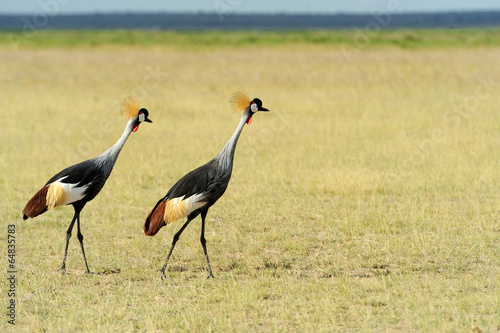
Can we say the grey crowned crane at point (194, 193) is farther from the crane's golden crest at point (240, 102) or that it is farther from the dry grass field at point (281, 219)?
the dry grass field at point (281, 219)

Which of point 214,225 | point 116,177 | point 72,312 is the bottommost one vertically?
point 72,312

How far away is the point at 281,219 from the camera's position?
8.34 metres

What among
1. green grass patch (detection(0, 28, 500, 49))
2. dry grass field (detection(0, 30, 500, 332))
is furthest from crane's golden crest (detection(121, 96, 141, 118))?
green grass patch (detection(0, 28, 500, 49))

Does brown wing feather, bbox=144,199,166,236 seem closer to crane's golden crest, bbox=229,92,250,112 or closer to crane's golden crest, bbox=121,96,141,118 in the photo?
crane's golden crest, bbox=121,96,141,118

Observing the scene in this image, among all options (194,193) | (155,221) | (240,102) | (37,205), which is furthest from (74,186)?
(240,102)

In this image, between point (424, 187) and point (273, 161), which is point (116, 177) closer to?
point (273, 161)

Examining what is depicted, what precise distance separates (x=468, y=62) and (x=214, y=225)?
25257mm

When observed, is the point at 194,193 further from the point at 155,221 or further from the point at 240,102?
the point at 240,102

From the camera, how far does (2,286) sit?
606 centimetres

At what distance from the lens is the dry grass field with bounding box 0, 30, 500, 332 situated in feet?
17.7

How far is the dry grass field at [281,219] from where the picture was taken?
5.40 meters

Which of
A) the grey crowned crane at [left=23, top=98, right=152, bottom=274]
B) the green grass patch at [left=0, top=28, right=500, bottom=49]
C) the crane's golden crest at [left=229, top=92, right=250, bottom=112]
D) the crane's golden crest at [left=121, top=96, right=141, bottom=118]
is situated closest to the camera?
the grey crowned crane at [left=23, top=98, right=152, bottom=274]

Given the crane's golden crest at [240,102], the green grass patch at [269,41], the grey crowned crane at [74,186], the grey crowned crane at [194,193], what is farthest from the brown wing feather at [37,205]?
the green grass patch at [269,41]

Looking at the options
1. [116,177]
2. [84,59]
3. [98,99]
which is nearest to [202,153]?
[116,177]
